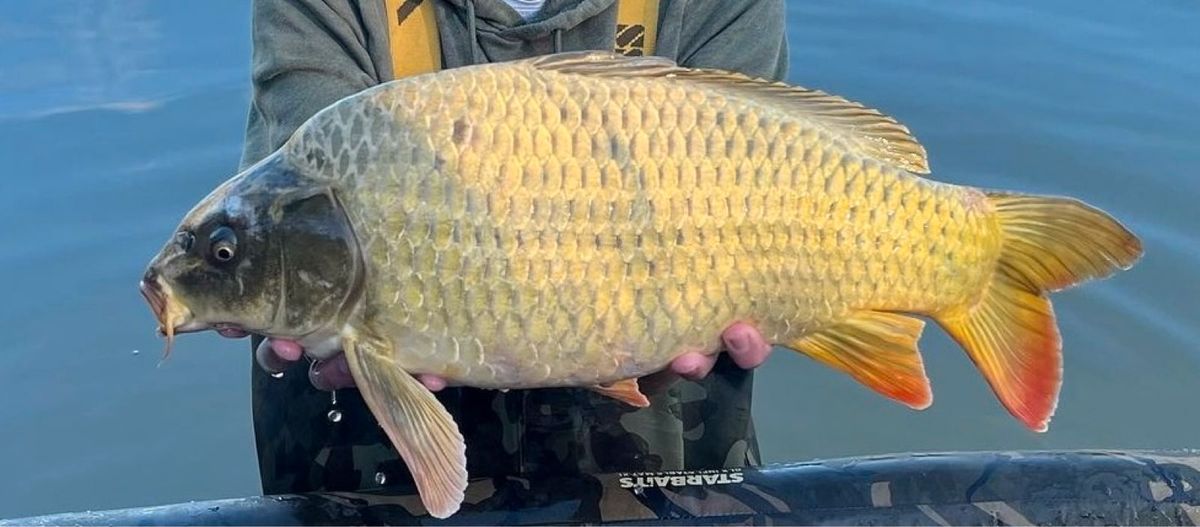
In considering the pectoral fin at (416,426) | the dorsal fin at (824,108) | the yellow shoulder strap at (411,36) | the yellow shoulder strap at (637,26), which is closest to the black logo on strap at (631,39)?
the yellow shoulder strap at (637,26)

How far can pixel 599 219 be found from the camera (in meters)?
1.14

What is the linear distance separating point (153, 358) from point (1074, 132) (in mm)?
2273

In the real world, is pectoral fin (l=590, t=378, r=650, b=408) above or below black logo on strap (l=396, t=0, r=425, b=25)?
below

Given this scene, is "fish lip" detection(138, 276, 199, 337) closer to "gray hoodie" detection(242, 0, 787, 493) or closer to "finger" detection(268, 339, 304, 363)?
"finger" detection(268, 339, 304, 363)

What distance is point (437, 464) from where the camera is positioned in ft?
3.77

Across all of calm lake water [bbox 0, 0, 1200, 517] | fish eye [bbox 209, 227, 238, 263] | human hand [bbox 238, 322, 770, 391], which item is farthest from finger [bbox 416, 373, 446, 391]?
calm lake water [bbox 0, 0, 1200, 517]

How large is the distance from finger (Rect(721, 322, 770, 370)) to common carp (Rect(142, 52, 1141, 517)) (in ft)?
0.05

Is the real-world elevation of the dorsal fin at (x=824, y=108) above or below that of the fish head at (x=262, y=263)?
above

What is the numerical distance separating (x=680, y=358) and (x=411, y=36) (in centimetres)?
69

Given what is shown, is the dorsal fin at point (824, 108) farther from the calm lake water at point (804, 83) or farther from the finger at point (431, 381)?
the calm lake water at point (804, 83)

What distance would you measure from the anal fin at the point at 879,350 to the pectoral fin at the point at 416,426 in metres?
0.38

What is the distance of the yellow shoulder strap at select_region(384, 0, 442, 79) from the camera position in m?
1.66

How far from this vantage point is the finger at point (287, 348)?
49.2 inches

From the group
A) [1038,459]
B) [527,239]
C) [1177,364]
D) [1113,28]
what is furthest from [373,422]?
[1113,28]
